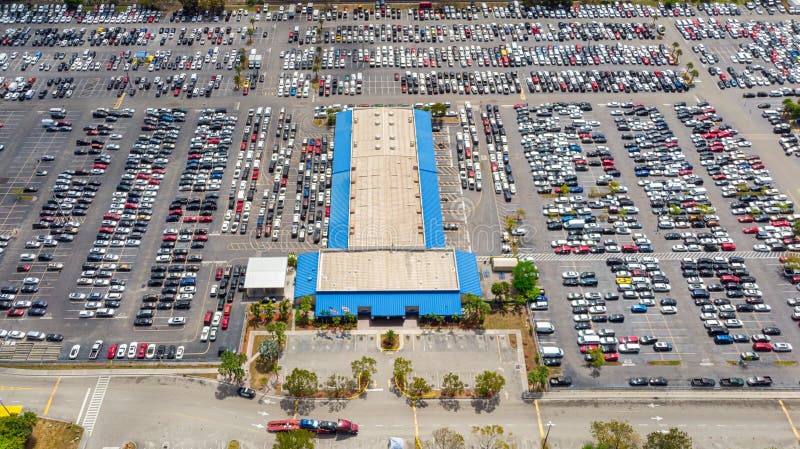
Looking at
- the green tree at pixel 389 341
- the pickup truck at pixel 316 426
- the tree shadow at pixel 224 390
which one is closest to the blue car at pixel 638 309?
the green tree at pixel 389 341

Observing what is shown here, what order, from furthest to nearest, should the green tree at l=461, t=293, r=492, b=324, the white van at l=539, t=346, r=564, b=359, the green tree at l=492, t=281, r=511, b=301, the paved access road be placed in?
the green tree at l=492, t=281, r=511, b=301, the green tree at l=461, t=293, r=492, b=324, the white van at l=539, t=346, r=564, b=359, the paved access road

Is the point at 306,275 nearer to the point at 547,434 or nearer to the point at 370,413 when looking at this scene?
the point at 370,413

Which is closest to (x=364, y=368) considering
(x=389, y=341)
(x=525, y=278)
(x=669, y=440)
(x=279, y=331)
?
(x=389, y=341)

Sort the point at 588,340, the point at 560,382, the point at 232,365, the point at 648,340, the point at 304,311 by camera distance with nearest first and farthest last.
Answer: the point at 232,365
the point at 560,382
the point at 588,340
the point at 648,340
the point at 304,311

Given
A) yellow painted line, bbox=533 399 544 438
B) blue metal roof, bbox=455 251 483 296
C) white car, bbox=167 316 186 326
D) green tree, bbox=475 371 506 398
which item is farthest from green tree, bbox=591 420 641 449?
white car, bbox=167 316 186 326

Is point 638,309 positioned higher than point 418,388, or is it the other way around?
point 638,309

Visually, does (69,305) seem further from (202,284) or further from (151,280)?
(202,284)

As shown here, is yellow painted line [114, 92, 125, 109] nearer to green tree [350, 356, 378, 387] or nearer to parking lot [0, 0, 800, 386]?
parking lot [0, 0, 800, 386]
